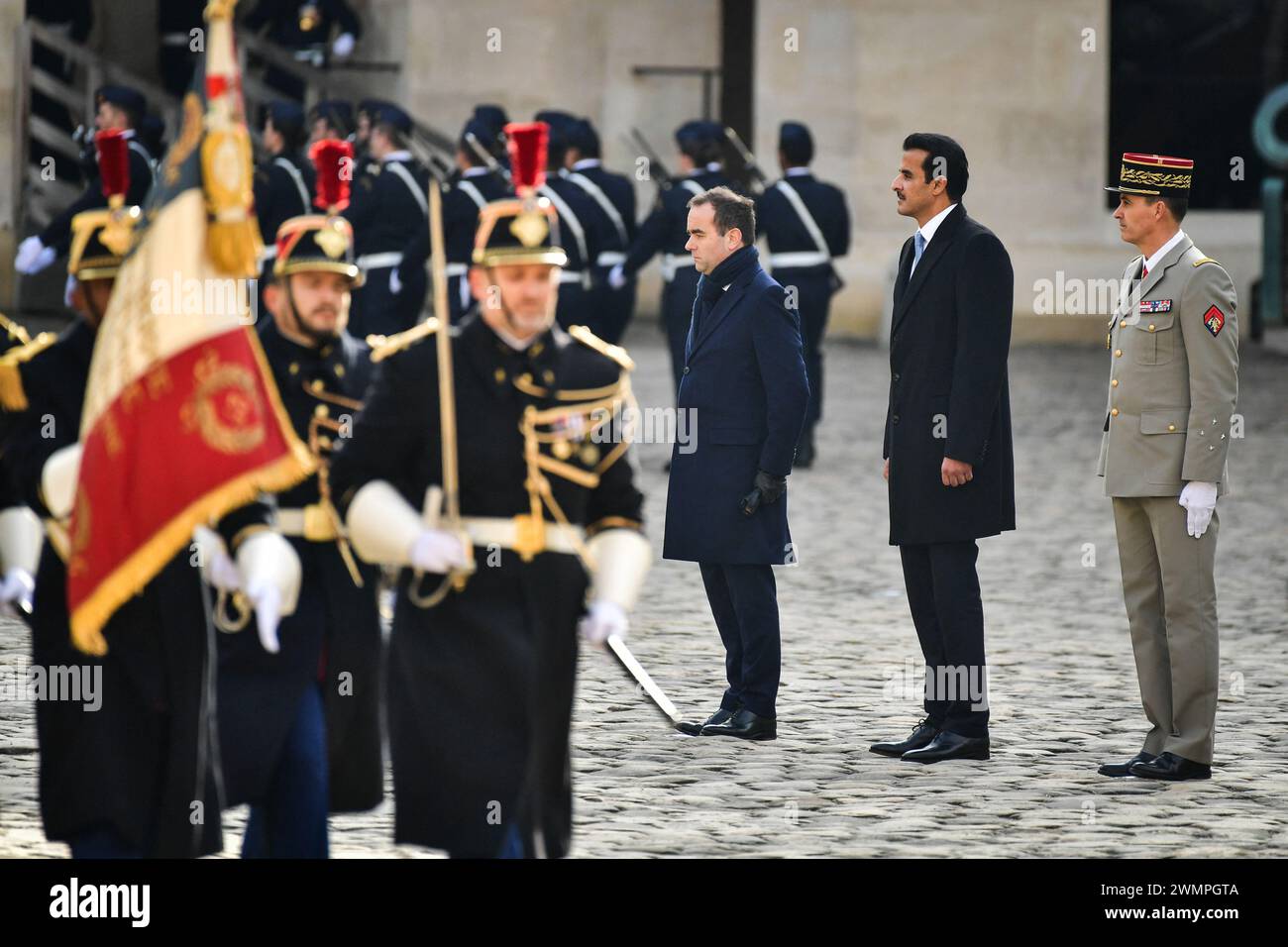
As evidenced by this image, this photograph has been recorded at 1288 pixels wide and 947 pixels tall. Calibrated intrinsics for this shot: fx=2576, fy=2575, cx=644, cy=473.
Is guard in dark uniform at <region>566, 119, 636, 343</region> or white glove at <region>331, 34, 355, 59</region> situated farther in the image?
white glove at <region>331, 34, 355, 59</region>

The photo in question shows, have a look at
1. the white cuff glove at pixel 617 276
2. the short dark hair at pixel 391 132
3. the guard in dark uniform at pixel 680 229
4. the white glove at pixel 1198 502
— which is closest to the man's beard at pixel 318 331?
the white glove at pixel 1198 502

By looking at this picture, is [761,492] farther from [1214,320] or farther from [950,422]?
[1214,320]

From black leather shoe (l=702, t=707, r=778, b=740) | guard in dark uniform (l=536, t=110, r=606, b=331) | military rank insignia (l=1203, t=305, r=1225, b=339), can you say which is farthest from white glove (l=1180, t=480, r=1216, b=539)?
guard in dark uniform (l=536, t=110, r=606, b=331)

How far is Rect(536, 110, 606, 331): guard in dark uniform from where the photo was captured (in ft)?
53.0

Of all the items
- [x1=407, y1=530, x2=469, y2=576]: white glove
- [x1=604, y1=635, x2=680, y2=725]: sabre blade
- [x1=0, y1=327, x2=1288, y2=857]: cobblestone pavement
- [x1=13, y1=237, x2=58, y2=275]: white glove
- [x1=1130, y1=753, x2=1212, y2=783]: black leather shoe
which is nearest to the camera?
[x1=407, y1=530, x2=469, y2=576]: white glove

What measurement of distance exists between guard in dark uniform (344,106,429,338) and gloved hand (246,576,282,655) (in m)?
11.2

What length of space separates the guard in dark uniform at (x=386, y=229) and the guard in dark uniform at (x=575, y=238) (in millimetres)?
990

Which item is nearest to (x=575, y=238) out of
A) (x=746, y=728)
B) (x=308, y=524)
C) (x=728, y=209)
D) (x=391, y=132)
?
(x=391, y=132)

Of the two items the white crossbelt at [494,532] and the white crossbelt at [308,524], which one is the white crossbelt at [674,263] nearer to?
the white crossbelt at [308,524]

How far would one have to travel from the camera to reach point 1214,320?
24.9 feet

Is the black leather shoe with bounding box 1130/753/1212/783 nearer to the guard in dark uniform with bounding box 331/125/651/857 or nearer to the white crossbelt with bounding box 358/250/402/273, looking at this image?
the guard in dark uniform with bounding box 331/125/651/857

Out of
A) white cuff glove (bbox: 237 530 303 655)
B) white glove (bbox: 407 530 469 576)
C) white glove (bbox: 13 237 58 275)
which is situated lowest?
white cuff glove (bbox: 237 530 303 655)
